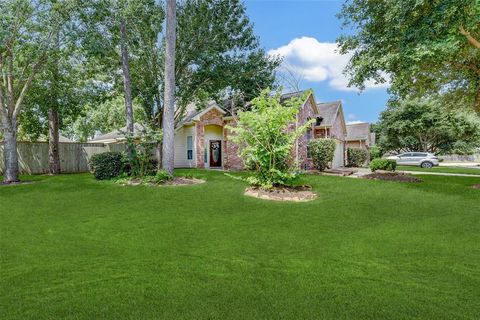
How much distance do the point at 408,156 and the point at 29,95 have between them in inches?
1218

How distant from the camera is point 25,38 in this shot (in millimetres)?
13359

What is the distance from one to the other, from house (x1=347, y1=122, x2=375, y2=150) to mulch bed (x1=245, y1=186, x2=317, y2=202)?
77.9 feet

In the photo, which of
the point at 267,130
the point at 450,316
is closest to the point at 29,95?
the point at 267,130

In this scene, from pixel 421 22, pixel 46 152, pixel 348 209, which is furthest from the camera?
pixel 46 152

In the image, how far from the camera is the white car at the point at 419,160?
2722cm

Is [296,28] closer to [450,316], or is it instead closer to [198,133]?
[198,133]

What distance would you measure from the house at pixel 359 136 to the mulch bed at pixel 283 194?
23.7 metres

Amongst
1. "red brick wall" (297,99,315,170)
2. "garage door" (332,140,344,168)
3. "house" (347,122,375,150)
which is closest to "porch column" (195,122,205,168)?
"red brick wall" (297,99,315,170)

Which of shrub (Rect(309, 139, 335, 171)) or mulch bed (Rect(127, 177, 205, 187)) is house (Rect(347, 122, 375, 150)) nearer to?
shrub (Rect(309, 139, 335, 171))

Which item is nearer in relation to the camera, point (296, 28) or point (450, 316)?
point (450, 316)

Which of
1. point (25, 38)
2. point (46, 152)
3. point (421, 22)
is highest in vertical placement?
point (25, 38)

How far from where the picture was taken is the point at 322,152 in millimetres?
18703

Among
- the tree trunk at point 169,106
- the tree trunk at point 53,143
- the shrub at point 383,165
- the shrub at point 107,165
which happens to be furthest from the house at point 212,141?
the tree trunk at point 53,143

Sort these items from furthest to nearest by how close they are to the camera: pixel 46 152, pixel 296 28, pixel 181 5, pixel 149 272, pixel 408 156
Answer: pixel 408 156, pixel 46 152, pixel 181 5, pixel 296 28, pixel 149 272
